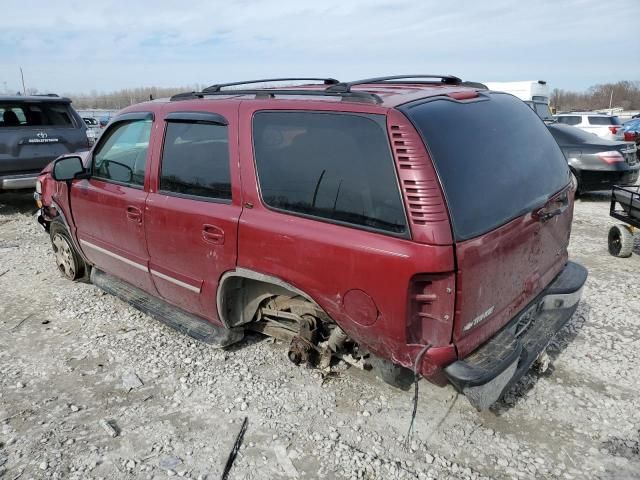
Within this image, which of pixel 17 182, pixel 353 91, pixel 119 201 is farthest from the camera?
pixel 17 182

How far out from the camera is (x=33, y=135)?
8.54m

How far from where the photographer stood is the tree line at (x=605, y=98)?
214ft

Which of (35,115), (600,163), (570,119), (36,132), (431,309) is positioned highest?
(35,115)

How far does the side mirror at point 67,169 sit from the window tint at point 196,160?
1.30 meters

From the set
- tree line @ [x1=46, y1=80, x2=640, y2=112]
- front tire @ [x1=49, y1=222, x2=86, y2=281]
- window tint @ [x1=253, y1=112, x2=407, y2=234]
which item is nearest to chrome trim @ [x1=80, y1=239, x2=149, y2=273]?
front tire @ [x1=49, y1=222, x2=86, y2=281]

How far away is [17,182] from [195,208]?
21.2 feet

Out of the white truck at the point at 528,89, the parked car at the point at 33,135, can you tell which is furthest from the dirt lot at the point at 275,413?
the white truck at the point at 528,89

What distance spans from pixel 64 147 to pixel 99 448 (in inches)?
296

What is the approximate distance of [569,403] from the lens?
3127mm

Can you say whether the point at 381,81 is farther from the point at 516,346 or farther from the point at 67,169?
the point at 67,169

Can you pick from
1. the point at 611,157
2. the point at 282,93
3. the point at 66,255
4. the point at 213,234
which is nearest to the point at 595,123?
the point at 611,157

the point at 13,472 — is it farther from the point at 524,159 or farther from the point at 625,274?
the point at 625,274

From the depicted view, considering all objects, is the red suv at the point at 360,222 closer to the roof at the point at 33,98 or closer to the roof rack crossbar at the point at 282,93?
the roof rack crossbar at the point at 282,93

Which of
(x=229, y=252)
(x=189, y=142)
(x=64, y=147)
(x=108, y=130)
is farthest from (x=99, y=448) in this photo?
(x=64, y=147)
